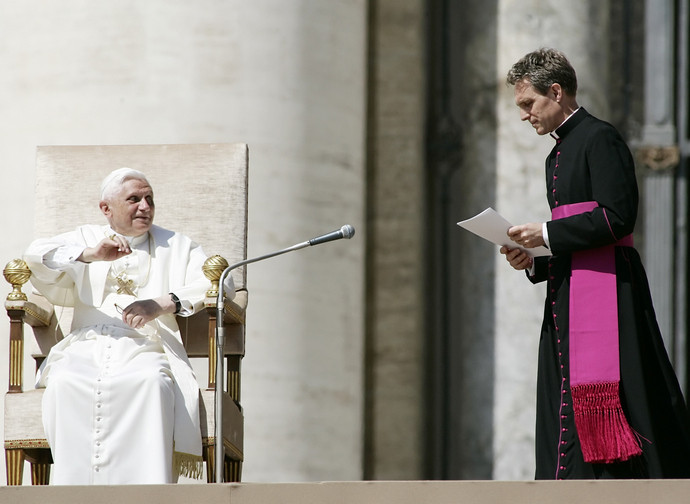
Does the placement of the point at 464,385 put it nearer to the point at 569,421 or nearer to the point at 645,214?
the point at 645,214

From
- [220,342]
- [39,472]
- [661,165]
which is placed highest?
[661,165]

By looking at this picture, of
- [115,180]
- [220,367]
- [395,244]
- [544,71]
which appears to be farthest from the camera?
[395,244]

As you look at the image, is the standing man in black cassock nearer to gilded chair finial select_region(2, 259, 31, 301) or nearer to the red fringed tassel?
the red fringed tassel

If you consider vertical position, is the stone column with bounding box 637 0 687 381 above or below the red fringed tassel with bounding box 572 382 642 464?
above

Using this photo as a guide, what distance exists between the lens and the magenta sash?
5.18 metres

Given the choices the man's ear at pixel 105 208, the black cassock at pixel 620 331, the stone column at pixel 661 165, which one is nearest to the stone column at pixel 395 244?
the stone column at pixel 661 165

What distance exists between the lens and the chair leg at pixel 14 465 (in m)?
6.17

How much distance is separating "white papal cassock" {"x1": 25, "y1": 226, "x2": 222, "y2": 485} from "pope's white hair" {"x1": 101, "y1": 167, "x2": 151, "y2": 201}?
0.62 ft

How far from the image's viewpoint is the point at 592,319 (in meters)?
5.29

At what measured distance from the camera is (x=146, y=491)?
487 centimetres

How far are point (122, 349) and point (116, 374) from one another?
144mm

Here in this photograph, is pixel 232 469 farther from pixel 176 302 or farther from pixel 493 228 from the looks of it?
pixel 493 228

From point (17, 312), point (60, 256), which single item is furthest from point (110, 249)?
point (17, 312)

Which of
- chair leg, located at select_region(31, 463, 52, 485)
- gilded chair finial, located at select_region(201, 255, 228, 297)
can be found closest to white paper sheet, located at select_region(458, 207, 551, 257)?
gilded chair finial, located at select_region(201, 255, 228, 297)
